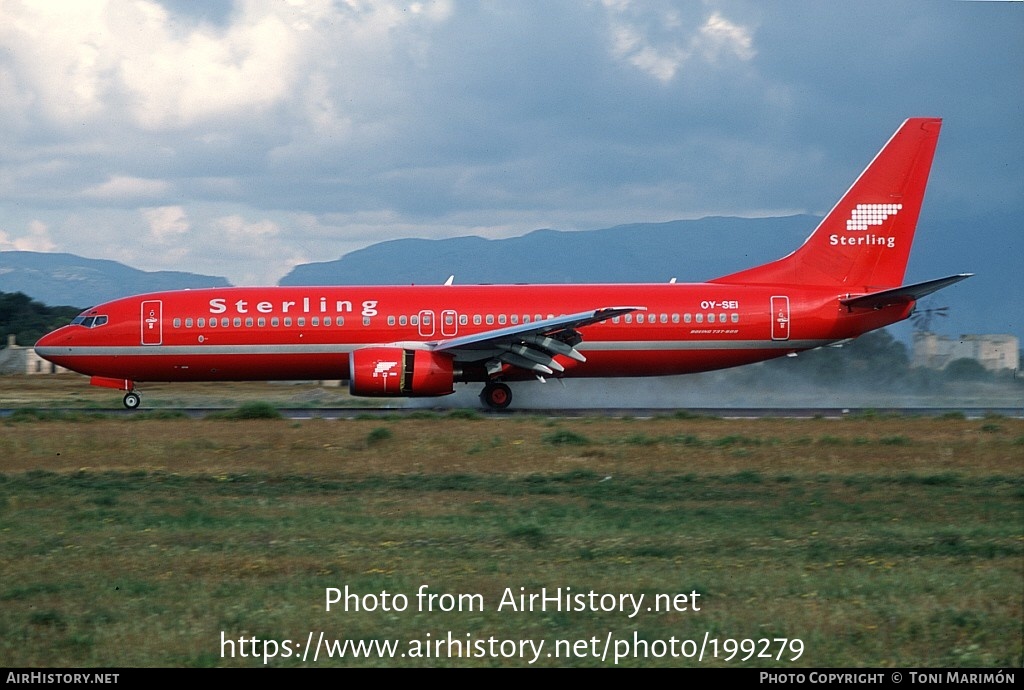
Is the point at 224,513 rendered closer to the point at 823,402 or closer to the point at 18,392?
the point at 823,402

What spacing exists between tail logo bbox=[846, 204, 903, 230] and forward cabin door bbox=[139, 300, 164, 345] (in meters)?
18.1

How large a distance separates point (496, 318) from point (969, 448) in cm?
1290

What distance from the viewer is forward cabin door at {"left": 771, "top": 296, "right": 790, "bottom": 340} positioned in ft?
95.7

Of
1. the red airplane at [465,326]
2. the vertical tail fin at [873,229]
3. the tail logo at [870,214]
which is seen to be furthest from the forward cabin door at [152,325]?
the tail logo at [870,214]

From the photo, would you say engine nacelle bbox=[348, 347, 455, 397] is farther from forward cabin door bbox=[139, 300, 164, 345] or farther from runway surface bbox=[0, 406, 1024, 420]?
forward cabin door bbox=[139, 300, 164, 345]

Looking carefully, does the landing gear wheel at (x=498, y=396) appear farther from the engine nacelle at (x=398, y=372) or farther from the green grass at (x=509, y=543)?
the green grass at (x=509, y=543)

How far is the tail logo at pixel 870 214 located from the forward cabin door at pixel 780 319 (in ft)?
11.1

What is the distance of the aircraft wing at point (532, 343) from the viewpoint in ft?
87.2

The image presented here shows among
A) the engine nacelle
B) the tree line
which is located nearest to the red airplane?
the engine nacelle

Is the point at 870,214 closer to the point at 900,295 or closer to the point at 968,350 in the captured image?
the point at 900,295

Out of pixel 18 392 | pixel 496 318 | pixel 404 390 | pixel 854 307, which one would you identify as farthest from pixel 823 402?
pixel 18 392

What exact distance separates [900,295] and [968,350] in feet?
49.9

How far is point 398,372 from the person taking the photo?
1037 inches

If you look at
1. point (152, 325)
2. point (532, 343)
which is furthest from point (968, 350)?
point (152, 325)
